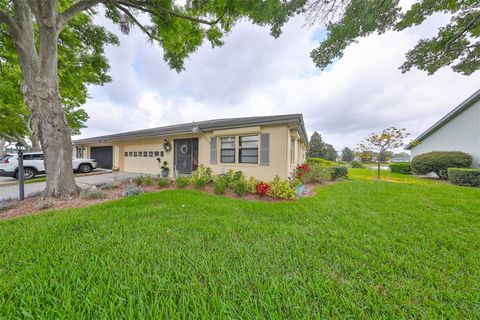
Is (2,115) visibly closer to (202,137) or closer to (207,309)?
(202,137)

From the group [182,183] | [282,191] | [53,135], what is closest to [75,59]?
[53,135]

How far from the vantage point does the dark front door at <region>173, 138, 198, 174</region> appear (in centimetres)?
Result: 809

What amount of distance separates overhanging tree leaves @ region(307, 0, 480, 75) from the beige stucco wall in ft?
10.2

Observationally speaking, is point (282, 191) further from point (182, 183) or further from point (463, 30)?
point (463, 30)

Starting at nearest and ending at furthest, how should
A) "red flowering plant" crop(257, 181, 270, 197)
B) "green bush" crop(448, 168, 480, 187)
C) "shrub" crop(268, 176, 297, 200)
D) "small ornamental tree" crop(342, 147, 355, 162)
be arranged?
"shrub" crop(268, 176, 297, 200), "red flowering plant" crop(257, 181, 270, 197), "green bush" crop(448, 168, 480, 187), "small ornamental tree" crop(342, 147, 355, 162)

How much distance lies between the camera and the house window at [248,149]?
6.27 m

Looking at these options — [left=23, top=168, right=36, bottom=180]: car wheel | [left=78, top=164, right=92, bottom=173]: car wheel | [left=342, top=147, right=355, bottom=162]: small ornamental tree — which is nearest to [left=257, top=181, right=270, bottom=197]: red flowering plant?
[left=78, top=164, right=92, bottom=173]: car wheel

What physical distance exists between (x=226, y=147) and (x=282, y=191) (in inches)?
124

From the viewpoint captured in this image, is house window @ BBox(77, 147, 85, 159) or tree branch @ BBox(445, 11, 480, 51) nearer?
tree branch @ BBox(445, 11, 480, 51)

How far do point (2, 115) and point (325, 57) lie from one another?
84.6ft

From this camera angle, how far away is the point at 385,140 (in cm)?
1061

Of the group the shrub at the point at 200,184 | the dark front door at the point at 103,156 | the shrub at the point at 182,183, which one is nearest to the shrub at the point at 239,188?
the shrub at the point at 200,184

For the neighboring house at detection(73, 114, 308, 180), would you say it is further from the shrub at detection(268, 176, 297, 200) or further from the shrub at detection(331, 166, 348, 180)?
the shrub at detection(331, 166, 348, 180)

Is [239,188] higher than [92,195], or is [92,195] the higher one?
[239,188]
